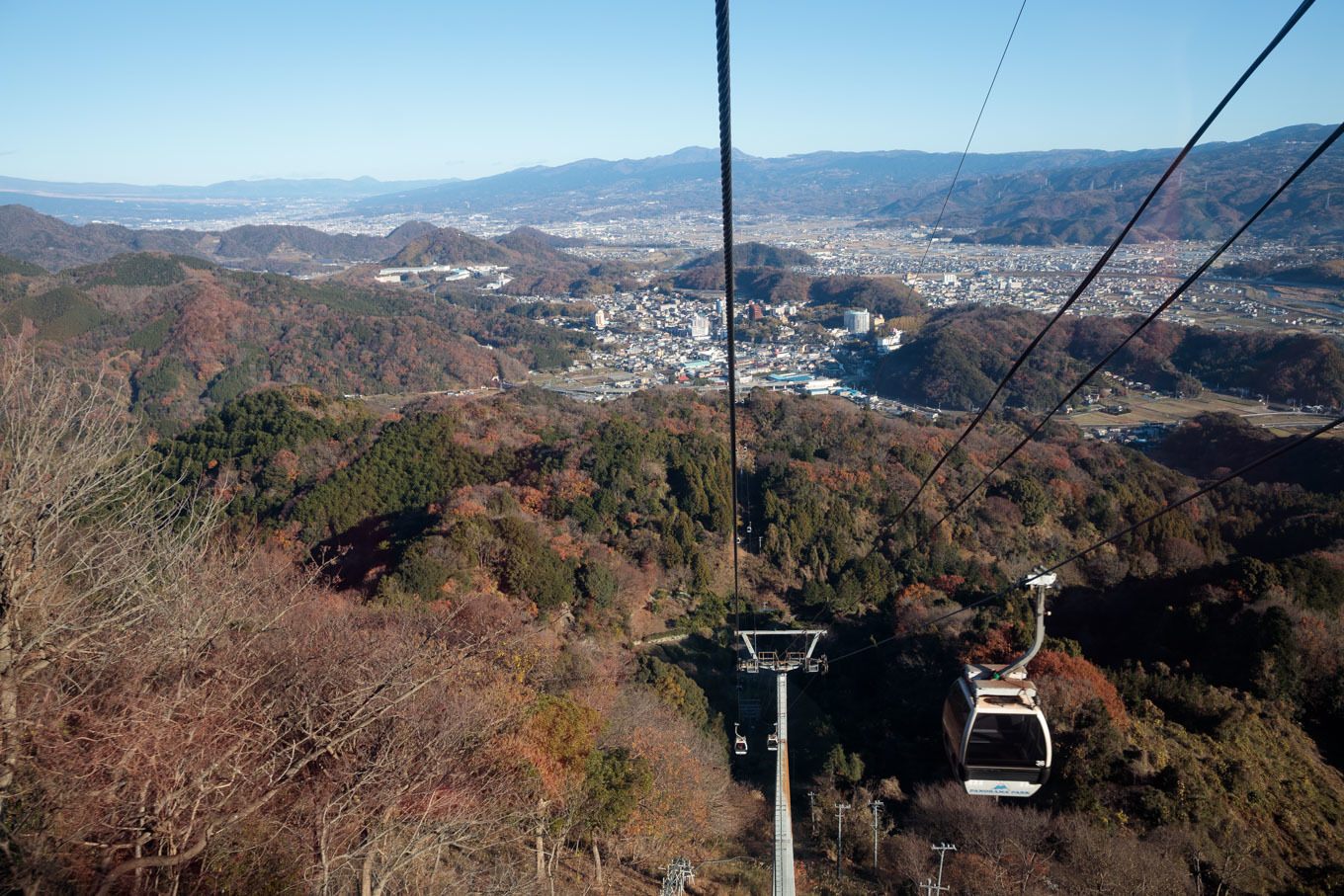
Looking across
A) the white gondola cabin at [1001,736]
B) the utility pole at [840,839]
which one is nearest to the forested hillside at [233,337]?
the utility pole at [840,839]

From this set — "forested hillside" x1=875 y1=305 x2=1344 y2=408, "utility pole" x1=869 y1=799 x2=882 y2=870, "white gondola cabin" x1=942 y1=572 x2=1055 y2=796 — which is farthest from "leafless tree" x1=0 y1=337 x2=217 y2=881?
"forested hillside" x1=875 y1=305 x2=1344 y2=408

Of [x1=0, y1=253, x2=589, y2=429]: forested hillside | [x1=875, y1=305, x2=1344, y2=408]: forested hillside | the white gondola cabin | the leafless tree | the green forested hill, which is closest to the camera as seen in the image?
the leafless tree

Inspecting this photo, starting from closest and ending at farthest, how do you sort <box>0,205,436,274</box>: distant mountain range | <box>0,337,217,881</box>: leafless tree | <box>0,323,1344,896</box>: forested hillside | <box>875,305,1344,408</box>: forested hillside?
<box>0,337,217,881</box>: leafless tree → <box>0,323,1344,896</box>: forested hillside → <box>875,305,1344,408</box>: forested hillside → <box>0,205,436,274</box>: distant mountain range

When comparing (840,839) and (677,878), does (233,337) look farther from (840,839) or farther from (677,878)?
(840,839)

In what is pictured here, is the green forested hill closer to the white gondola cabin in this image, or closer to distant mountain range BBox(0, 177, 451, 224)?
the white gondola cabin

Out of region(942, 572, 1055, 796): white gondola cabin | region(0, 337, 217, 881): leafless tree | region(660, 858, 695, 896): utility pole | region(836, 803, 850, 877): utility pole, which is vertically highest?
region(0, 337, 217, 881): leafless tree

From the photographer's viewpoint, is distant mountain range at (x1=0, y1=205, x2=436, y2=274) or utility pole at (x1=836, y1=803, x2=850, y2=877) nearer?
utility pole at (x1=836, y1=803, x2=850, y2=877)

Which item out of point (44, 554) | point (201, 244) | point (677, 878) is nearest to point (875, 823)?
point (677, 878)
